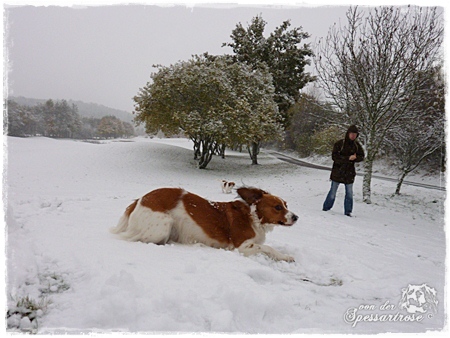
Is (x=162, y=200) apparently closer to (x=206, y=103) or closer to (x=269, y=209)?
(x=269, y=209)

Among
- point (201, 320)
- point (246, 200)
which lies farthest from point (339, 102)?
point (201, 320)

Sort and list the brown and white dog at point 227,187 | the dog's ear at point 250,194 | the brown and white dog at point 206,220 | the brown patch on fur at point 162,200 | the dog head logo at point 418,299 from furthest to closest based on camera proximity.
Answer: the brown and white dog at point 227,187 → the dog's ear at point 250,194 → the brown patch on fur at point 162,200 → the brown and white dog at point 206,220 → the dog head logo at point 418,299

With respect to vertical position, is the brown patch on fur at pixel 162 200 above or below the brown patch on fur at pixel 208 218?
above

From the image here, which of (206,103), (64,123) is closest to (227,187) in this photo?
(206,103)

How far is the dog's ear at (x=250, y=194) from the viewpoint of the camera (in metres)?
3.69

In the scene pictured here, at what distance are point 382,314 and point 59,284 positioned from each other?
8.24ft

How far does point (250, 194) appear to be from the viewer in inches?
147

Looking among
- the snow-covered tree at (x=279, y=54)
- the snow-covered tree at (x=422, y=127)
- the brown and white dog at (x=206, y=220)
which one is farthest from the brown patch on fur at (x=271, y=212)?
the snow-covered tree at (x=279, y=54)

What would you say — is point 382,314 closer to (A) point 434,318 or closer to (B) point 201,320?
(A) point 434,318

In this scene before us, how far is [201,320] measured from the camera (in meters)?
1.74

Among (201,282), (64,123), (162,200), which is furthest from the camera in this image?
(64,123)

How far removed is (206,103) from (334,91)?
340 inches

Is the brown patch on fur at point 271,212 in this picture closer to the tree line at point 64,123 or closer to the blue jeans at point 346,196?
the blue jeans at point 346,196

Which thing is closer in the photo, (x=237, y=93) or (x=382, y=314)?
(x=382, y=314)
